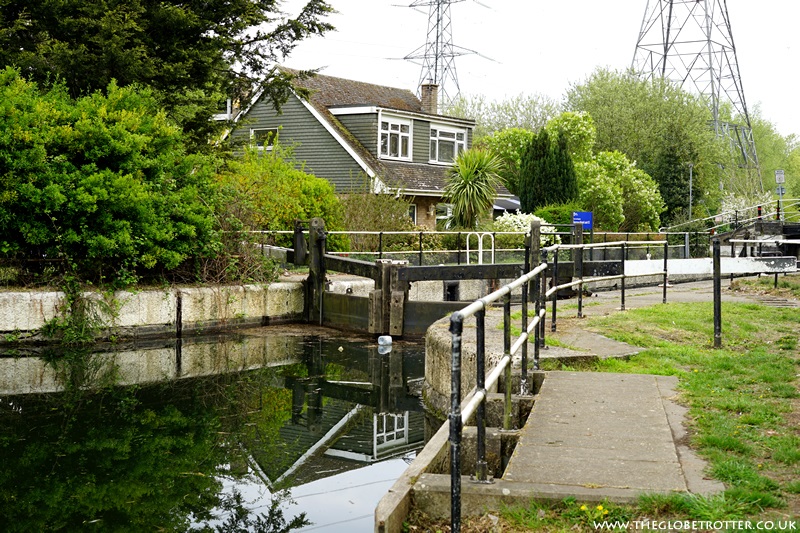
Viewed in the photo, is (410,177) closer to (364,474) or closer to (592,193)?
(592,193)

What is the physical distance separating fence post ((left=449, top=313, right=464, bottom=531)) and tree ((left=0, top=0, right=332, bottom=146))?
15.4 metres

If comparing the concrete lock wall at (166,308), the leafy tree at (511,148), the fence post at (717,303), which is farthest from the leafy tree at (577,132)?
the fence post at (717,303)

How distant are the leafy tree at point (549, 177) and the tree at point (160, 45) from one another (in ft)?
60.1

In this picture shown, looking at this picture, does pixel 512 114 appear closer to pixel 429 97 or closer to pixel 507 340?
pixel 429 97

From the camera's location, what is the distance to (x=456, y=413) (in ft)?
14.6

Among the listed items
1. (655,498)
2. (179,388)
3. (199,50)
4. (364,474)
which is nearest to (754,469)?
(655,498)

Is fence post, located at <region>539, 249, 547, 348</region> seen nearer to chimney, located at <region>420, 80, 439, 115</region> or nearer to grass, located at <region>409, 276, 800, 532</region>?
grass, located at <region>409, 276, 800, 532</region>

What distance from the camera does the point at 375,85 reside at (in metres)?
44.1

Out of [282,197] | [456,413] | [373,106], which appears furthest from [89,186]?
[373,106]

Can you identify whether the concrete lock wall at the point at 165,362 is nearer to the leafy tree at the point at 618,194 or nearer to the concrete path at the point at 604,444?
the concrete path at the point at 604,444

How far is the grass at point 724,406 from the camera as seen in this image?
492cm

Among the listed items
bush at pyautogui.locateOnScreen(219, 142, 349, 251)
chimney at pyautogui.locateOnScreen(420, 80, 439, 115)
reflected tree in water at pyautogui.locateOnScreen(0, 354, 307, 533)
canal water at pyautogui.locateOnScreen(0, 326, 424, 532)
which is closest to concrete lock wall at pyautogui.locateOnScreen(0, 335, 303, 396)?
canal water at pyautogui.locateOnScreen(0, 326, 424, 532)

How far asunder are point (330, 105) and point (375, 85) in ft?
18.1

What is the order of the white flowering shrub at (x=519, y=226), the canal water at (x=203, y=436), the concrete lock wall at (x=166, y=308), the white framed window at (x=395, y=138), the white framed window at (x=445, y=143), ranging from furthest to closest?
the white framed window at (x=445, y=143) → the white framed window at (x=395, y=138) → the white flowering shrub at (x=519, y=226) → the concrete lock wall at (x=166, y=308) → the canal water at (x=203, y=436)
